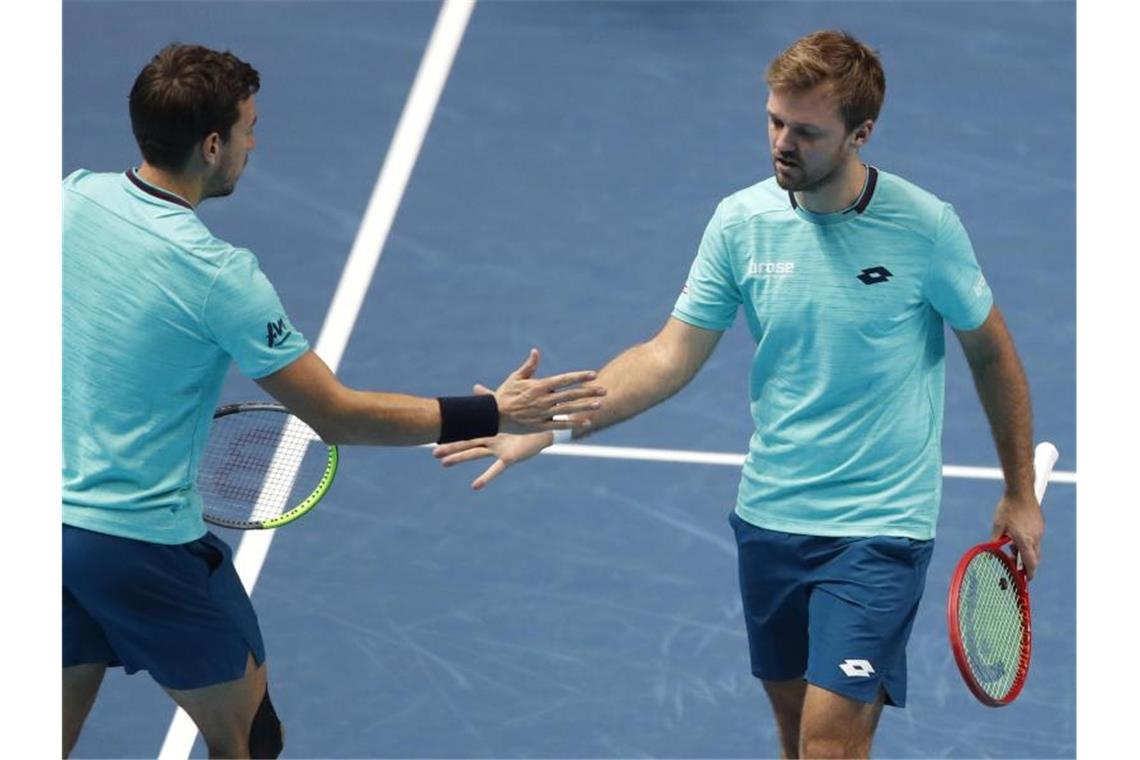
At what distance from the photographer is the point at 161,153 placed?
18.6ft

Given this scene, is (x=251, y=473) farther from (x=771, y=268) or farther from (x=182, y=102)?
(x=771, y=268)

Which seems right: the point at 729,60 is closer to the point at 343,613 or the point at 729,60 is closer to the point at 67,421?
the point at 343,613

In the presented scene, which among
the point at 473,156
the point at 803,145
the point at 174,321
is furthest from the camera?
the point at 473,156

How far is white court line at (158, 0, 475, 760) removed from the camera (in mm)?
8547

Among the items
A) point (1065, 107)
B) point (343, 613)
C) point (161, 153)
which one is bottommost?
point (343, 613)

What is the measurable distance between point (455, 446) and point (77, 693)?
4.19 ft

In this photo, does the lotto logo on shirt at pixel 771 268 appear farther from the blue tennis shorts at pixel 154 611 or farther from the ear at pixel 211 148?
the blue tennis shorts at pixel 154 611

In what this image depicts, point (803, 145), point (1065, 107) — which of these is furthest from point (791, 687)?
point (1065, 107)

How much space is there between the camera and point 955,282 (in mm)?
6000

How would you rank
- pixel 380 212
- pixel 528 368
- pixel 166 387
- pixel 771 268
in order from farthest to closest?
pixel 380 212 → pixel 528 368 → pixel 771 268 → pixel 166 387

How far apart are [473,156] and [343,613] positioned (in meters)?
3.39

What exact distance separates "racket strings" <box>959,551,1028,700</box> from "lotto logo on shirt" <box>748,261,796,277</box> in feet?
3.17

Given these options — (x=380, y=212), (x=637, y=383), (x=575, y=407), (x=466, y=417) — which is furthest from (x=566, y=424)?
(x=380, y=212)

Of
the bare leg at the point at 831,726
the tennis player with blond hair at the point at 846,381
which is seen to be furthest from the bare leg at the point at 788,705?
the bare leg at the point at 831,726
